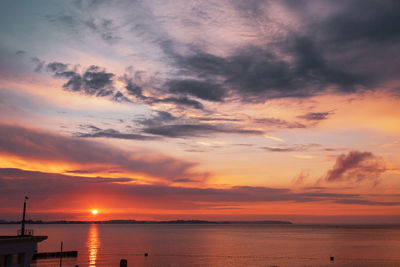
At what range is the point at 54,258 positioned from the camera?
106m

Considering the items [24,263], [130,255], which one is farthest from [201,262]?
[24,263]

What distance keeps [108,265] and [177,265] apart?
59.4ft

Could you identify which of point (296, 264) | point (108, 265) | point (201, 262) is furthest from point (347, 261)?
point (108, 265)

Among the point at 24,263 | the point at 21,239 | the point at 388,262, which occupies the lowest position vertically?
the point at 388,262

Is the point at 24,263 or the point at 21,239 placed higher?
the point at 21,239

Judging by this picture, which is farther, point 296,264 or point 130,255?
point 130,255

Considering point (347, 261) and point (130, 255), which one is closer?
point (347, 261)

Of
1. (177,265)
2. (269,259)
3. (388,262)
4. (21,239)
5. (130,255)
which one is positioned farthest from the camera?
(130,255)

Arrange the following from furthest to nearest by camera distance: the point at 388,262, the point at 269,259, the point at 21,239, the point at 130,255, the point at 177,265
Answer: the point at 130,255 < the point at 269,259 < the point at 388,262 < the point at 177,265 < the point at 21,239

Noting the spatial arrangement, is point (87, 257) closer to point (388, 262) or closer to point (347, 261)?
point (347, 261)

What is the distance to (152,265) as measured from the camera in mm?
96062

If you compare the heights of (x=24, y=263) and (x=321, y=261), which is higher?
(x=24, y=263)

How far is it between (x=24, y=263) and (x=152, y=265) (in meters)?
55.5

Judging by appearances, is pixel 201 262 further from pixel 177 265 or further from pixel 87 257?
pixel 87 257
